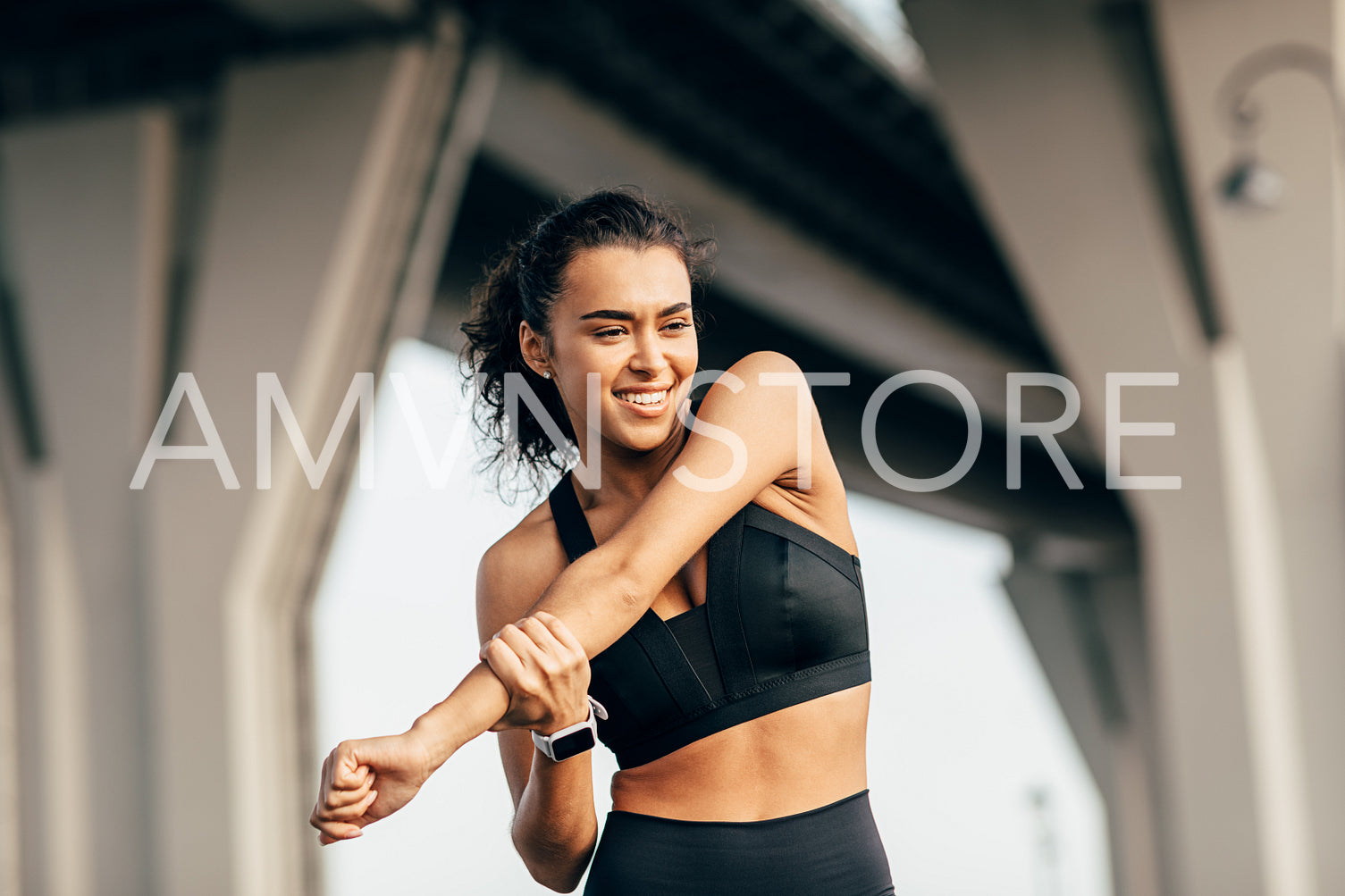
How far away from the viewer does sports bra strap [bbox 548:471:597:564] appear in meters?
2.15

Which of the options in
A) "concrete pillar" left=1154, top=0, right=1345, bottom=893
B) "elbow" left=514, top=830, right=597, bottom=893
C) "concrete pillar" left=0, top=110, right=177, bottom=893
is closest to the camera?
"elbow" left=514, top=830, right=597, bottom=893

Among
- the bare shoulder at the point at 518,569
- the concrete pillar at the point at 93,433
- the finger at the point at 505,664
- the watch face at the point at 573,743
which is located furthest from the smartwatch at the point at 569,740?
the concrete pillar at the point at 93,433

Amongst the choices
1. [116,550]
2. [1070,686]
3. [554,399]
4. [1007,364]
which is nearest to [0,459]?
[116,550]

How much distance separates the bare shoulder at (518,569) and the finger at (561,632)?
470 mm

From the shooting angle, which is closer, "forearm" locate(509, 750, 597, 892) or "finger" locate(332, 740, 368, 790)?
"finger" locate(332, 740, 368, 790)

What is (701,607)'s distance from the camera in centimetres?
203

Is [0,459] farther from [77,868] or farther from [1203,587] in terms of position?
[1203,587]

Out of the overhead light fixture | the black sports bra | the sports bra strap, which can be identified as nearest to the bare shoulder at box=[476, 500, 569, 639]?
the sports bra strap

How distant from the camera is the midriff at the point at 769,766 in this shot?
2.03 metres

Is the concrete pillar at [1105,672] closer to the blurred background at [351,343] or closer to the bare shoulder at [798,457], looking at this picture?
the blurred background at [351,343]

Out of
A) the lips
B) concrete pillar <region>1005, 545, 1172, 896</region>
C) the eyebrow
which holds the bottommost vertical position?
concrete pillar <region>1005, 545, 1172, 896</region>

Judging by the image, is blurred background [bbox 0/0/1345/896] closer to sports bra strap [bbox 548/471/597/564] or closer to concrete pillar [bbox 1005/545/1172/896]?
sports bra strap [bbox 548/471/597/564]

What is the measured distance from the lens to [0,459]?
13.2 m

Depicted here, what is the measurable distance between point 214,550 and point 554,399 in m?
9.00
